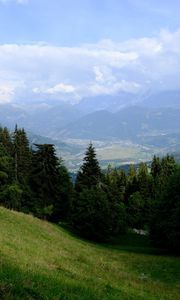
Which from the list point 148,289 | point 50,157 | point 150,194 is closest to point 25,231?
point 148,289

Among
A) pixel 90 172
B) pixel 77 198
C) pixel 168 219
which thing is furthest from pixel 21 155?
A: pixel 168 219

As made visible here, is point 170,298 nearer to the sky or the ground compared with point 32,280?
nearer to the ground

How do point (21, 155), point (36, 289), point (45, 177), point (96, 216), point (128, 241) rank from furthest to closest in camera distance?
point (21, 155) → point (128, 241) → point (45, 177) → point (96, 216) → point (36, 289)

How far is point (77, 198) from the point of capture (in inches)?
2751

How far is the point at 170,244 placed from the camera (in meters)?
55.7

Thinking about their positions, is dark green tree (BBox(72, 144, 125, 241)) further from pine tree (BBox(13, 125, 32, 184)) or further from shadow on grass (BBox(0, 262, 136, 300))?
shadow on grass (BBox(0, 262, 136, 300))

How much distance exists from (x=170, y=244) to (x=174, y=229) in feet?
7.80

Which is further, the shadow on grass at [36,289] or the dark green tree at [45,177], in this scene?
the dark green tree at [45,177]

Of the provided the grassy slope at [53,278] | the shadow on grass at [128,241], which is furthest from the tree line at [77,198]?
the grassy slope at [53,278]

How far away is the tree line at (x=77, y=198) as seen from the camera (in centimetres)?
5876

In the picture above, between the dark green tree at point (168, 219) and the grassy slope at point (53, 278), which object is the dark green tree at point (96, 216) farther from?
the grassy slope at point (53, 278)

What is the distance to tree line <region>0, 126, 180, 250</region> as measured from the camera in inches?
2313

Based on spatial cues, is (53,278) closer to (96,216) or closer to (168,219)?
(168,219)

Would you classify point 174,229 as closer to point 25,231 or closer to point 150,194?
point 25,231
